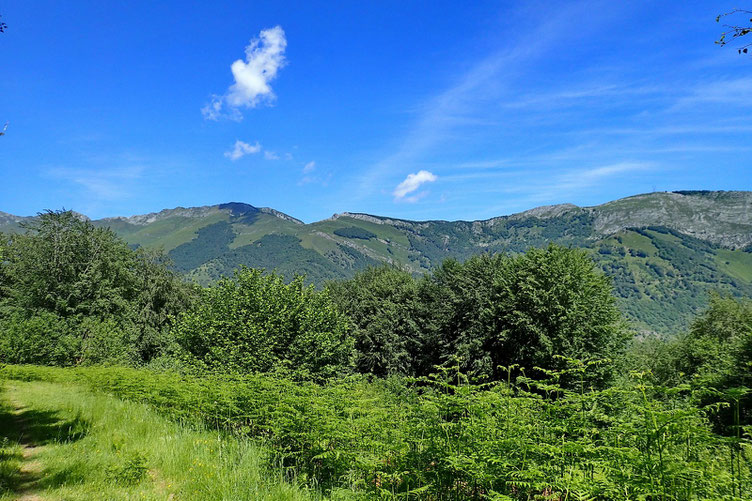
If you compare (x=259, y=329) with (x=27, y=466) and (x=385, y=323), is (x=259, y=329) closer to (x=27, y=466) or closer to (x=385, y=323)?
(x=27, y=466)

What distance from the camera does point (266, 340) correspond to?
64.4 ft

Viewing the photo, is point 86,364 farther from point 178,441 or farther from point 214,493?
point 214,493

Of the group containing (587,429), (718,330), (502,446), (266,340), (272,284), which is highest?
(272,284)

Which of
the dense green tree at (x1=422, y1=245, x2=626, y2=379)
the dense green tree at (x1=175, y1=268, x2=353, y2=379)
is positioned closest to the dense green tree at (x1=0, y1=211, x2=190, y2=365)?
the dense green tree at (x1=175, y1=268, x2=353, y2=379)

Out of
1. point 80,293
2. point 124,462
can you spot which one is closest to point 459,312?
point 124,462

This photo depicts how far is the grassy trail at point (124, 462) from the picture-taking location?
513 centimetres

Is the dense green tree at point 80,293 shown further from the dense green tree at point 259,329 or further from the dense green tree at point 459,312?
the dense green tree at point 459,312

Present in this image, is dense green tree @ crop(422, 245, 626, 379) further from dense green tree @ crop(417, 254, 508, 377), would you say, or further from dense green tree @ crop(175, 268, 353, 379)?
dense green tree @ crop(175, 268, 353, 379)

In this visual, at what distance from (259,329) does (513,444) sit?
17.6m

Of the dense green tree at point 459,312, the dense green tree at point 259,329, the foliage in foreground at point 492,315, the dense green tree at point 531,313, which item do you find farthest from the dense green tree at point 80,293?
the dense green tree at point 531,313

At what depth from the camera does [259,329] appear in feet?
64.7

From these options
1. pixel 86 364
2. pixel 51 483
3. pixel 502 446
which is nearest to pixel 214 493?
pixel 51 483

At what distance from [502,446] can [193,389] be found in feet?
28.5

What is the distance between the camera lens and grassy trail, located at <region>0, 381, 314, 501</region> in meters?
5.13
